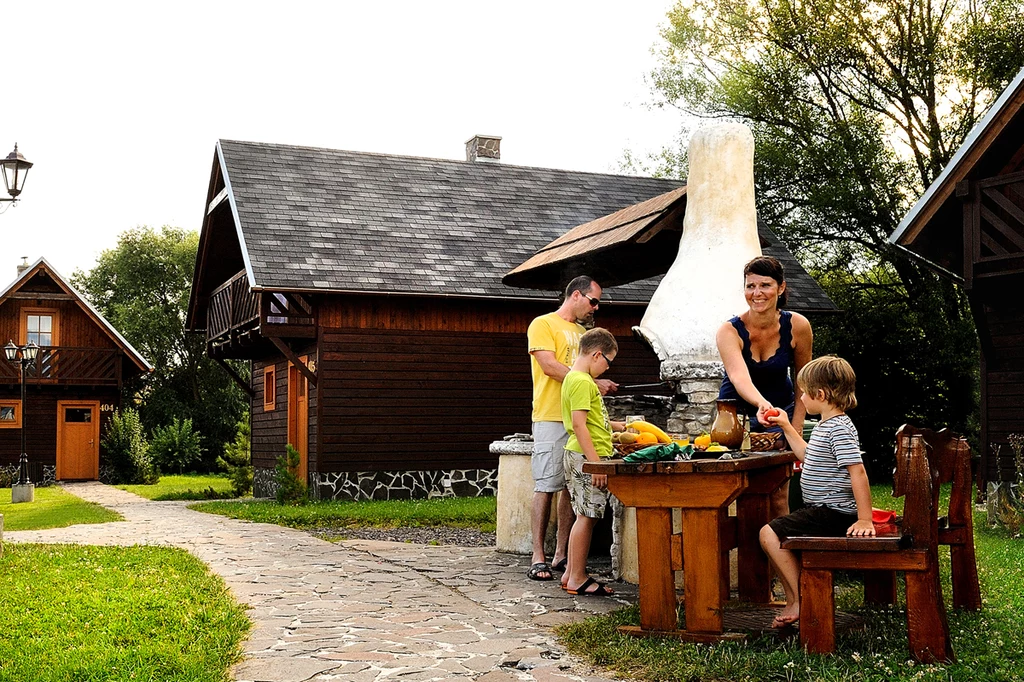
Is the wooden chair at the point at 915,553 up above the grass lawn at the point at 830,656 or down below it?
above

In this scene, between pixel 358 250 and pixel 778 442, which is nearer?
pixel 778 442

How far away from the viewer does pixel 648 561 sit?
5566 mm

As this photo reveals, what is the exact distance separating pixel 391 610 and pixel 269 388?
1559 centimetres

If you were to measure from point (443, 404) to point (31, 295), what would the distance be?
1737 cm

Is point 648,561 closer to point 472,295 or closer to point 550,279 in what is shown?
point 550,279

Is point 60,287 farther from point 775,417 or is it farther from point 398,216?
point 775,417

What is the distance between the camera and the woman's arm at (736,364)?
5754 millimetres

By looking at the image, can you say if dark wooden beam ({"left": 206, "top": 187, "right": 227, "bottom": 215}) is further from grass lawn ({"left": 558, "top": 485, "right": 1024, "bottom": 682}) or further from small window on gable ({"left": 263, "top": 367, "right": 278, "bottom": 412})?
grass lawn ({"left": 558, "top": 485, "right": 1024, "bottom": 682})

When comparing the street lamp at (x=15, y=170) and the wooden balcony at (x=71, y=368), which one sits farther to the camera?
the wooden balcony at (x=71, y=368)

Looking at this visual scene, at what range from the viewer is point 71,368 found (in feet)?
98.8

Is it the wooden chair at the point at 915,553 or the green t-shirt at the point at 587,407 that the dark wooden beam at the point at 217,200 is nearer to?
the green t-shirt at the point at 587,407

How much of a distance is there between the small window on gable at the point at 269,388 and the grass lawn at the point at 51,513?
390 cm

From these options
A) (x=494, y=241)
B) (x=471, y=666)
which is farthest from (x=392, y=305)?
(x=471, y=666)

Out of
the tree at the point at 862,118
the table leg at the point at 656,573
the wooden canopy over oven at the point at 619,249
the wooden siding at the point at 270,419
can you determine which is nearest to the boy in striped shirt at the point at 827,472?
the table leg at the point at 656,573
